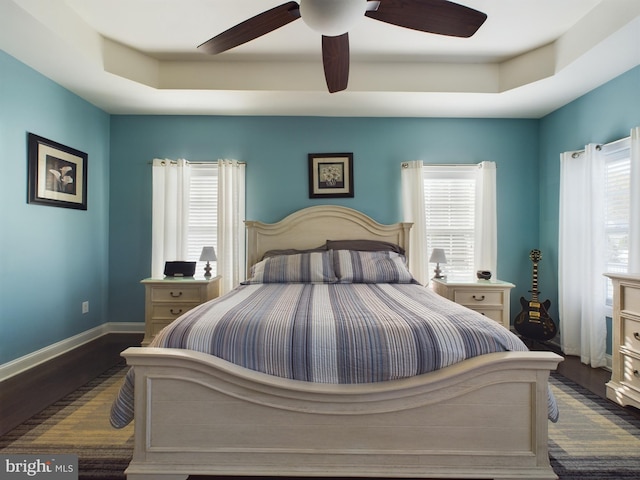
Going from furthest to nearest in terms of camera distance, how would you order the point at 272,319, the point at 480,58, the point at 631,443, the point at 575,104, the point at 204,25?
the point at 575,104, the point at 480,58, the point at 204,25, the point at 631,443, the point at 272,319

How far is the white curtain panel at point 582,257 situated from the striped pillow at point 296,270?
223 centimetres

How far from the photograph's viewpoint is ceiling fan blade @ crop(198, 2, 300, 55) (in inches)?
63.5

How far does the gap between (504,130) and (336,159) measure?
6.37 feet

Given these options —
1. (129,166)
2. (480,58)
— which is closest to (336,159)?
(480,58)

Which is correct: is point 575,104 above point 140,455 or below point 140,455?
above

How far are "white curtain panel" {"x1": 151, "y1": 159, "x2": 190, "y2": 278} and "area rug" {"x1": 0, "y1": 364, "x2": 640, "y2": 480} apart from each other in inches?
63.7

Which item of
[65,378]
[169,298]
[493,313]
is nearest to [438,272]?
[493,313]

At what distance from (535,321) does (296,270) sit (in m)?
2.32

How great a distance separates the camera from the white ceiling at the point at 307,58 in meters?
2.26

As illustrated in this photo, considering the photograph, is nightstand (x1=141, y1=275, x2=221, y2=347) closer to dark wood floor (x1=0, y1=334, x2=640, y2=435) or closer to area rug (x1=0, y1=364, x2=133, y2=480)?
dark wood floor (x1=0, y1=334, x2=640, y2=435)

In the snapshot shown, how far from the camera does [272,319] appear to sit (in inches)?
60.4

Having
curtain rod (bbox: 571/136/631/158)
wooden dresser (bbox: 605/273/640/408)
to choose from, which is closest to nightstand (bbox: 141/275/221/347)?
wooden dresser (bbox: 605/273/640/408)

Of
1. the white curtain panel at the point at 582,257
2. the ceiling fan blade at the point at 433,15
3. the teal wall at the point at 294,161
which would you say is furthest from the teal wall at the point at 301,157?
the ceiling fan blade at the point at 433,15

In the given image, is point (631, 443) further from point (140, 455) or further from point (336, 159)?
point (336, 159)
